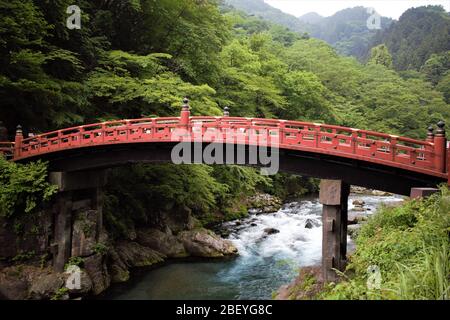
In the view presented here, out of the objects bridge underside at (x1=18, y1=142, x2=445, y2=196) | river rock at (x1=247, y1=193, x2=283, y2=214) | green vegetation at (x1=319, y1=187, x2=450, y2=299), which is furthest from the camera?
river rock at (x1=247, y1=193, x2=283, y2=214)

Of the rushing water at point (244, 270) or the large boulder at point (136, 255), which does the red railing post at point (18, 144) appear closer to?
the large boulder at point (136, 255)

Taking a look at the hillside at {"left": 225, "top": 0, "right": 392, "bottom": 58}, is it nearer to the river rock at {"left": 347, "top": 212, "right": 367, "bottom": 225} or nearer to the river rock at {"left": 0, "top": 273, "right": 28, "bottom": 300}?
the river rock at {"left": 347, "top": 212, "right": 367, "bottom": 225}

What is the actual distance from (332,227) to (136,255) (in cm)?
1196

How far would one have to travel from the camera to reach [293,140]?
12.8 m

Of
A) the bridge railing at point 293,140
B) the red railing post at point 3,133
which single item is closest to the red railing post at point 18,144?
the bridge railing at point 293,140

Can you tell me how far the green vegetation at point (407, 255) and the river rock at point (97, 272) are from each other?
11.8 metres

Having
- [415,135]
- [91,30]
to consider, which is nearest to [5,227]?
[91,30]

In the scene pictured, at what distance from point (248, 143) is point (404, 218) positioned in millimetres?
5802

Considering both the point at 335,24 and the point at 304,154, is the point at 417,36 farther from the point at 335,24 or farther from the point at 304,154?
the point at 304,154

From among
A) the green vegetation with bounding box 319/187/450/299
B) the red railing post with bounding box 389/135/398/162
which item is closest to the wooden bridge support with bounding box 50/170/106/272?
the green vegetation with bounding box 319/187/450/299

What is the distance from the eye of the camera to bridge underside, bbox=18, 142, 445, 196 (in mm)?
11961

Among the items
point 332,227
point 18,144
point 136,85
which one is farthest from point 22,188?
point 332,227

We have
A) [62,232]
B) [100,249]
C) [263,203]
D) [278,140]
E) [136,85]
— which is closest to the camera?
[278,140]
